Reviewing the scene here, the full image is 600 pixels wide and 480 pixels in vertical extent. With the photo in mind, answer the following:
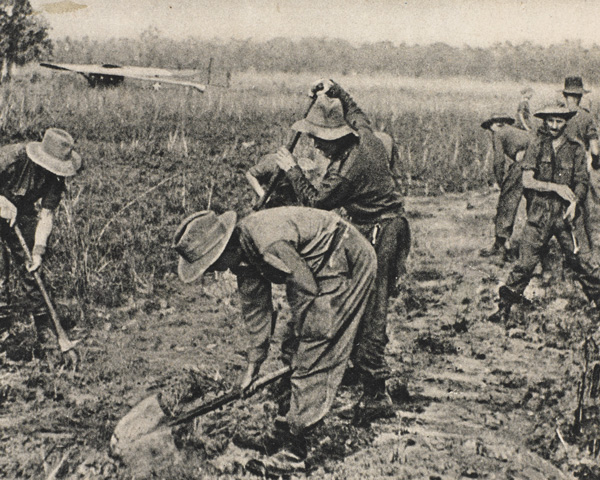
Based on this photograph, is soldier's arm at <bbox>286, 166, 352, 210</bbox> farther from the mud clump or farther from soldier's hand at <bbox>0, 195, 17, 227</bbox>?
soldier's hand at <bbox>0, 195, 17, 227</bbox>

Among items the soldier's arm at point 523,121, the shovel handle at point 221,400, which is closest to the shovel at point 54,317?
the shovel handle at point 221,400

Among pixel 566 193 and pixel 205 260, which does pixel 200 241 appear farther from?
pixel 566 193

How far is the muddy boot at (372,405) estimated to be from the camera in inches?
149

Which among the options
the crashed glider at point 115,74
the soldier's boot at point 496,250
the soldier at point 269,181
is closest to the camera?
the soldier at point 269,181

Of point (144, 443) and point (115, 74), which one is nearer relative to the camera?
point (144, 443)

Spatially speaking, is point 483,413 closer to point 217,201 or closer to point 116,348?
point 116,348

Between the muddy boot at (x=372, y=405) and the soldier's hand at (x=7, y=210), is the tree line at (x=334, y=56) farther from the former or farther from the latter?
the muddy boot at (x=372, y=405)

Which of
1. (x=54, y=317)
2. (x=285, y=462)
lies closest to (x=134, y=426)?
(x=285, y=462)

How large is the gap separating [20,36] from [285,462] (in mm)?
5471

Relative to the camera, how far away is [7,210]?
4152mm

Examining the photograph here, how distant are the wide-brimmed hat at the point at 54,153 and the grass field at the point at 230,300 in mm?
1246

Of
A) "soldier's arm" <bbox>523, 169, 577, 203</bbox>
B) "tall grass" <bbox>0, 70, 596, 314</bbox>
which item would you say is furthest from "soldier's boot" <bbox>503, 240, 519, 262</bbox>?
"soldier's arm" <bbox>523, 169, 577, 203</bbox>

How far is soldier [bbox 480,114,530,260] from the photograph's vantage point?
257 inches

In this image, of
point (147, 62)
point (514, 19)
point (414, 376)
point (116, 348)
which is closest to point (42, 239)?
point (116, 348)
